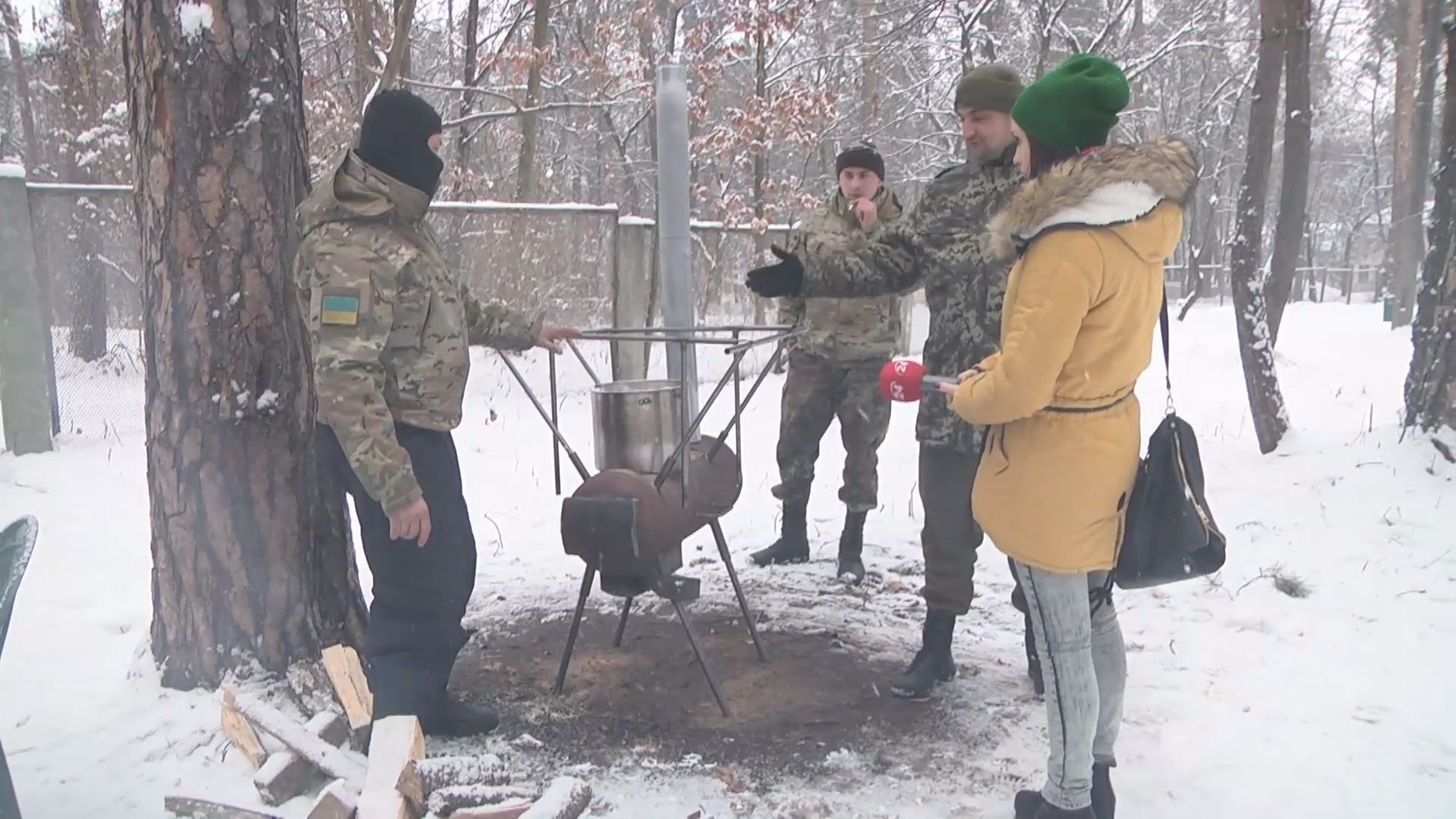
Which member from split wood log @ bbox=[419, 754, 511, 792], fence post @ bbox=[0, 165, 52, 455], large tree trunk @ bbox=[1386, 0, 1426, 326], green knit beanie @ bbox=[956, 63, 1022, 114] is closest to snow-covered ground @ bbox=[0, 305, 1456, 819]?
fence post @ bbox=[0, 165, 52, 455]

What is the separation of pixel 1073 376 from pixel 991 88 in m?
1.19

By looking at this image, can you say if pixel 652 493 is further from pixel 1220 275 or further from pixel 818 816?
pixel 1220 275

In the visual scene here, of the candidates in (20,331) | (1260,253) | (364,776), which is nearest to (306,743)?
(364,776)

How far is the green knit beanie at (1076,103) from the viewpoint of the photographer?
7.29ft

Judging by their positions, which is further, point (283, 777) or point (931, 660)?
point (931, 660)

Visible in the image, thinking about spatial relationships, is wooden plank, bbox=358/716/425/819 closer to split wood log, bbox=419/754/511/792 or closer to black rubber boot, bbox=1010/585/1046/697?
split wood log, bbox=419/754/511/792

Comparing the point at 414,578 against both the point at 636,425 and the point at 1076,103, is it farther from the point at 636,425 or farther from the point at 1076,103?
the point at 1076,103

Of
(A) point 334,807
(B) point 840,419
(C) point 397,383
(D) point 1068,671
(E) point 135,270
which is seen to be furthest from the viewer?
(E) point 135,270

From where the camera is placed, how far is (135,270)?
5.45 metres

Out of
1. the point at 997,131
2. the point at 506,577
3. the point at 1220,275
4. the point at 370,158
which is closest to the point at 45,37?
the point at 506,577

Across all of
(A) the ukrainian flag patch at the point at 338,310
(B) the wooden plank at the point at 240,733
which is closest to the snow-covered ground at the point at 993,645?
(B) the wooden plank at the point at 240,733

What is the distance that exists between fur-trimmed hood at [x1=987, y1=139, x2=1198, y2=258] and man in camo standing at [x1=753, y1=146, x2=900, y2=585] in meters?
2.07

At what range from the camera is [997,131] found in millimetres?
3084

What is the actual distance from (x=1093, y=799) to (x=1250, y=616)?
168 centimetres
